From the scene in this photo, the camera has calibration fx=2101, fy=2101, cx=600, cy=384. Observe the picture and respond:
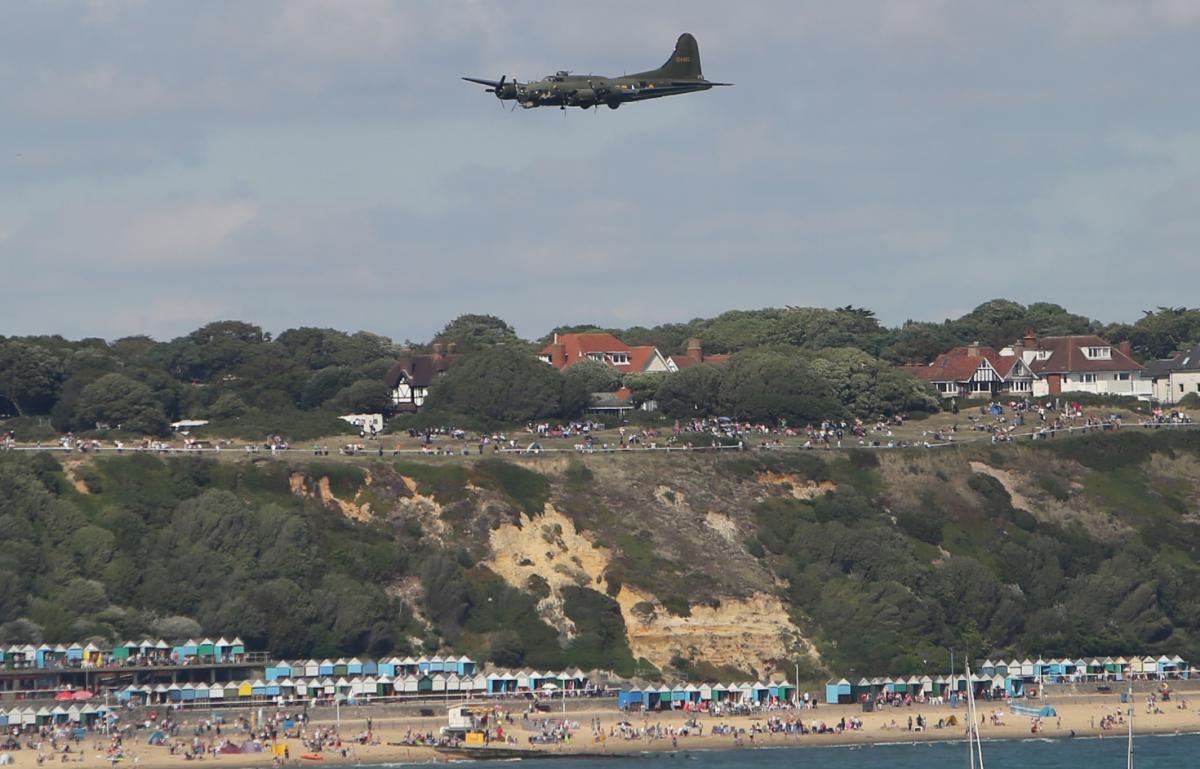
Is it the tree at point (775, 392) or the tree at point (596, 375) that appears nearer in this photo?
the tree at point (775, 392)

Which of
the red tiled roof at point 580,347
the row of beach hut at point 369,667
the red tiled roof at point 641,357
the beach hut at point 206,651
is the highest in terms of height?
the red tiled roof at point 580,347

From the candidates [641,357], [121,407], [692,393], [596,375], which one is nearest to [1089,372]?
[641,357]

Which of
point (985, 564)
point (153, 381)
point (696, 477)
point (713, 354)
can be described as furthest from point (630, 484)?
point (713, 354)

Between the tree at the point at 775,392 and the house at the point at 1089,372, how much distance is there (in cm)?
2322

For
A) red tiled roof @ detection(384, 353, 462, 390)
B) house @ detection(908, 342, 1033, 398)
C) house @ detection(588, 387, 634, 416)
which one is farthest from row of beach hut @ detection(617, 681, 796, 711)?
house @ detection(908, 342, 1033, 398)

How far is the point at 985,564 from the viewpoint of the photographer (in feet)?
367

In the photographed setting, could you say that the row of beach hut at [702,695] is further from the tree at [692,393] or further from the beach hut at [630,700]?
the tree at [692,393]

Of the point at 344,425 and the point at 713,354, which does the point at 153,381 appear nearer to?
the point at 344,425

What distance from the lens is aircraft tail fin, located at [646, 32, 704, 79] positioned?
7636cm

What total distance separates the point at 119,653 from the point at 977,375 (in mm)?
80434

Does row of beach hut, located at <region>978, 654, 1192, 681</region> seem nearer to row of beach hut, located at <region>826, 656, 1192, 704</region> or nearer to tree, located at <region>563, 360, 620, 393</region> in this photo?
row of beach hut, located at <region>826, 656, 1192, 704</region>

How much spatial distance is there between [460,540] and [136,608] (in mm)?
18092

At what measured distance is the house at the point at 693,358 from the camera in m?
157

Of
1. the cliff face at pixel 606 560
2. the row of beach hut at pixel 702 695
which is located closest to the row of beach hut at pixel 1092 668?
the cliff face at pixel 606 560
